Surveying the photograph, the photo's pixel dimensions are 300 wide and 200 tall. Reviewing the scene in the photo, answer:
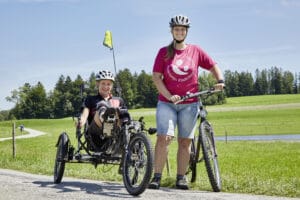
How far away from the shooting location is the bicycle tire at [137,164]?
6.38 m

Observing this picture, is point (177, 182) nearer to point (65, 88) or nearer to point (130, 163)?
point (130, 163)

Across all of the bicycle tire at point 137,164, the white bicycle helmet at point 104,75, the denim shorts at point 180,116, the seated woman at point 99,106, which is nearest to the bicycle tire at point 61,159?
the seated woman at point 99,106

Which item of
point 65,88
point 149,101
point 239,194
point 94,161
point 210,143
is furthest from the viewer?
point 149,101

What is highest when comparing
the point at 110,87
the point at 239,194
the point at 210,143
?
the point at 110,87

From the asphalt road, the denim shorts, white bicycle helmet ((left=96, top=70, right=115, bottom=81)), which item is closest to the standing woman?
the denim shorts

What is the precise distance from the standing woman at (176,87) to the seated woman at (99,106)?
1099 millimetres

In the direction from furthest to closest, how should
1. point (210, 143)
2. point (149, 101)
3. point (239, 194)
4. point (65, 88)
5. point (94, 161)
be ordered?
1. point (149, 101)
2. point (65, 88)
3. point (94, 161)
4. point (210, 143)
5. point (239, 194)

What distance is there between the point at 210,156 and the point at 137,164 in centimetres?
108

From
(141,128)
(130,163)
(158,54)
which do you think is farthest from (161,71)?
(130,163)

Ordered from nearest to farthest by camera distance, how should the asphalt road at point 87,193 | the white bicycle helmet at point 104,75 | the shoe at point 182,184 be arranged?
the asphalt road at point 87,193
the shoe at point 182,184
the white bicycle helmet at point 104,75

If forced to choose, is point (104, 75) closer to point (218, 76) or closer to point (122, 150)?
point (122, 150)

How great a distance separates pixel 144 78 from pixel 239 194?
152 m

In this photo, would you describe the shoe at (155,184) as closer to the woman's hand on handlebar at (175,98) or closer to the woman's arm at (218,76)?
the woman's hand on handlebar at (175,98)

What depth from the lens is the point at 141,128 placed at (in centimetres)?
732
